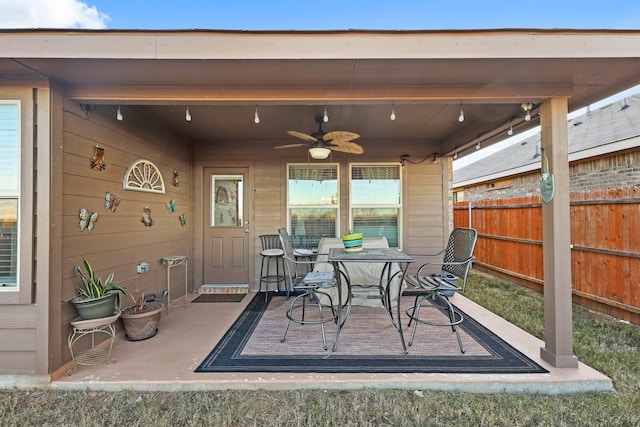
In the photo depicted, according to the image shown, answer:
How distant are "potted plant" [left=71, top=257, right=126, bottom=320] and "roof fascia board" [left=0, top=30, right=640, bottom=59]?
167 cm

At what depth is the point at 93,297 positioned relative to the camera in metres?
2.36

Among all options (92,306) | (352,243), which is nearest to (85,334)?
(92,306)

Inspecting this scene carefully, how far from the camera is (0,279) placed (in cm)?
214

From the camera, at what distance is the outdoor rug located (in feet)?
7.29

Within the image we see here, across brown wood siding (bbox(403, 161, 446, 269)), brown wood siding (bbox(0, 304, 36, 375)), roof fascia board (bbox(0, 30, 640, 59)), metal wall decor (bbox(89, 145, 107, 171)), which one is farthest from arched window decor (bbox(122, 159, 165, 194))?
brown wood siding (bbox(403, 161, 446, 269))

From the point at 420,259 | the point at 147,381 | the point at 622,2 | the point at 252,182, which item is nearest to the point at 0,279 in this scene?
the point at 147,381

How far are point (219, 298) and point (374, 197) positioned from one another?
2.86 m

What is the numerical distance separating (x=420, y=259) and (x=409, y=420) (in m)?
3.24

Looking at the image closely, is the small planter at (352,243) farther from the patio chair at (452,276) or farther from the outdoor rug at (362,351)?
the outdoor rug at (362,351)

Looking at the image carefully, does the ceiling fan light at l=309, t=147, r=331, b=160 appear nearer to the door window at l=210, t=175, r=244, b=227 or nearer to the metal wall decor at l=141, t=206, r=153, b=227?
the door window at l=210, t=175, r=244, b=227

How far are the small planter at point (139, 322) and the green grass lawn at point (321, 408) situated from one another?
73 centimetres

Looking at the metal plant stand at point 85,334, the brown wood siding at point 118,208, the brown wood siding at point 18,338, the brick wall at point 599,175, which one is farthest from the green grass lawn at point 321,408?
the brick wall at point 599,175

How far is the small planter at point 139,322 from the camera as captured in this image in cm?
271

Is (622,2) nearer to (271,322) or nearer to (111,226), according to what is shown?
(271,322)
